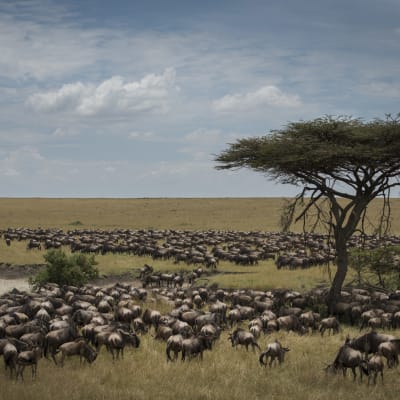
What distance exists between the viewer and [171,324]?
48.8 ft

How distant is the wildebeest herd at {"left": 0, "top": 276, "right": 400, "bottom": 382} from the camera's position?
1215 centimetres

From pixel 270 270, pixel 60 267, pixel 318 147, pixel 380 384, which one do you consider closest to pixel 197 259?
pixel 270 270

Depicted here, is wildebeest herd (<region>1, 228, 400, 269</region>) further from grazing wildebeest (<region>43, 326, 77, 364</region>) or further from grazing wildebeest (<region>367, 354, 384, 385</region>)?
grazing wildebeest (<region>43, 326, 77, 364</region>)

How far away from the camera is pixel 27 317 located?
50.7 feet

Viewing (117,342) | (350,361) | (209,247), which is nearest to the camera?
(350,361)

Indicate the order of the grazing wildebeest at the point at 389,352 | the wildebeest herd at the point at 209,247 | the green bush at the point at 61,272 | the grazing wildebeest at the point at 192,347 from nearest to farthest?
the grazing wildebeest at the point at 389,352 → the grazing wildebeest at the point at 192,347 → the green bush at the point at 61,272 → the wildebeest herd at the point at 209,247

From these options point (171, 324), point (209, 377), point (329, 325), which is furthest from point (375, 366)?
point (171, 324)

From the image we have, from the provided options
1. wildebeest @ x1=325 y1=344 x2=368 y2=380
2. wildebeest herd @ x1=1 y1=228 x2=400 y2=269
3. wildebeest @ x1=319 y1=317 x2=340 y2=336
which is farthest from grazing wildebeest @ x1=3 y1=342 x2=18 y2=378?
wildebeest herd @ x1=1 y1=228 x2=400 y2=269

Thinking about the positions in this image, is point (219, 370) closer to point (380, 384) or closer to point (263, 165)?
point (380, 384)

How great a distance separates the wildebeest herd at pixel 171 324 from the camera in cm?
1215

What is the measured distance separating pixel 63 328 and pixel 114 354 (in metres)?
1.37

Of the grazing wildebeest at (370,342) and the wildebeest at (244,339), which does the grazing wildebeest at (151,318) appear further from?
the grazing wildebeest at (370,342)

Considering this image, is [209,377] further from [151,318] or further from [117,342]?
[151,318]

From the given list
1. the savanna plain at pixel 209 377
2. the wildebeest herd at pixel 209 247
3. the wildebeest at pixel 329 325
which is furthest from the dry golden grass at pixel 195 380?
the wildebeest herd at pixel 209 247
